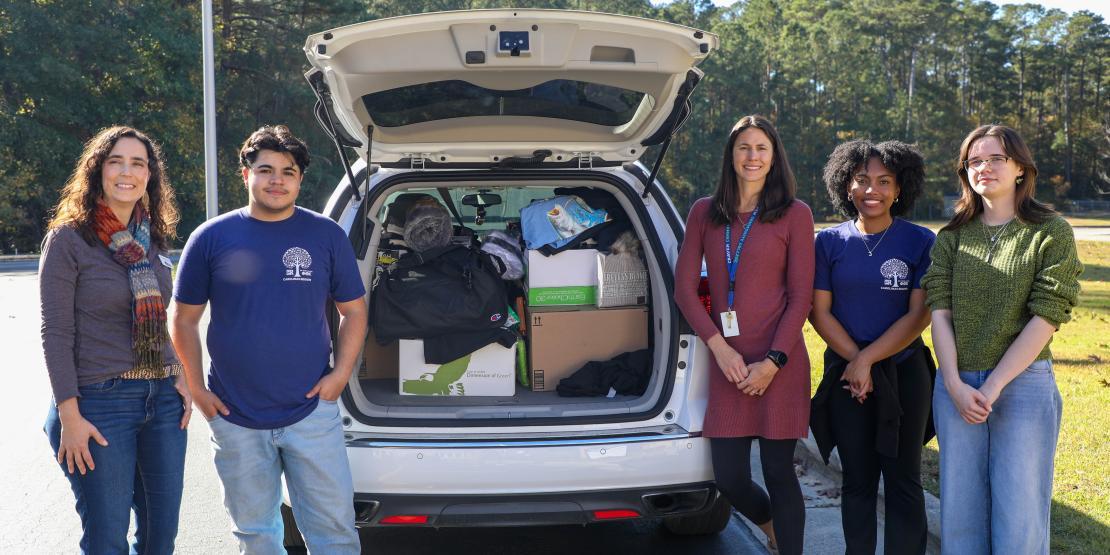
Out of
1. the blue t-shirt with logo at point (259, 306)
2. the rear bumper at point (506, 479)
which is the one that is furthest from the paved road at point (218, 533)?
the blue t-shirt with logo at point (259, 306)

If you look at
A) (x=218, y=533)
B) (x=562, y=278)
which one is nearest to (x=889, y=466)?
(x=562, y=278)

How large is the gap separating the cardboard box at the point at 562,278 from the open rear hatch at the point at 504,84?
480 millimetres

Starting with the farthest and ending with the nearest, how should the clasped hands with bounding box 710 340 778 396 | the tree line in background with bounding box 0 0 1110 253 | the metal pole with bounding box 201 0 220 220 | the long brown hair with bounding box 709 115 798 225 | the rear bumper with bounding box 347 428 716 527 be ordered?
1. the tree line in background with bounding box 0 0 1110 253
2. the metal pole with bounding box 201 0 220 220
3. the long brown hair with bounding box 709 115 798 225
4. the clasped hands with bounding box 710 340 778 396
5. the rear bumper with bounding box 347 428 716 527

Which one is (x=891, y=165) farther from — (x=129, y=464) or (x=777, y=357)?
(x=129, y=464)

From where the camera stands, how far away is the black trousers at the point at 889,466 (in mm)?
3461

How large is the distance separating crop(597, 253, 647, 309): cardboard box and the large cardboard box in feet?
0.15

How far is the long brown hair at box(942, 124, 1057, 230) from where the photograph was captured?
3.01m

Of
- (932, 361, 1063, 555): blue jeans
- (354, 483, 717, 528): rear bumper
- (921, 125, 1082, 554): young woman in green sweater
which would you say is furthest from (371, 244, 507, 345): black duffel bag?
(932, 361, 1063, 555): blue jeans

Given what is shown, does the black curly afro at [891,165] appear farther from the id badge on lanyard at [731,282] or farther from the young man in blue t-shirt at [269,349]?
the young man in blue t-shirt at [269,349]

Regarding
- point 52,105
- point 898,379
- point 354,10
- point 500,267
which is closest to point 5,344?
point 500,267

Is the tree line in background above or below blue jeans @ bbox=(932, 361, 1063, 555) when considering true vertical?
above

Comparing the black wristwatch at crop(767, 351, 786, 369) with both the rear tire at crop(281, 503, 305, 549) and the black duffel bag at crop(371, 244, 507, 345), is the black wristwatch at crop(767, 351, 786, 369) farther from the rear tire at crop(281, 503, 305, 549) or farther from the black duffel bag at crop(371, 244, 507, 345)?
the rear tire at crop(281, 503, 305, 549)

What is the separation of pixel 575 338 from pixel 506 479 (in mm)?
1115

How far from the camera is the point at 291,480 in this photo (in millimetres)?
3109
